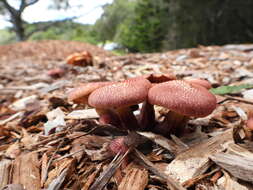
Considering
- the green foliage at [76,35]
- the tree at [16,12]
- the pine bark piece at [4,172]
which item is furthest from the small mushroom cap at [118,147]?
the green foliage at [76,35]

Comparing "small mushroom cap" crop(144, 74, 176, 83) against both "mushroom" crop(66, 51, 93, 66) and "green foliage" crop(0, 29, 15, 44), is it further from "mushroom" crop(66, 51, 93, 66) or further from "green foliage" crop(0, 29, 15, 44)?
"green foliage" crop(0, 29, 15, 44)

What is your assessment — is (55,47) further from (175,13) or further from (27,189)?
(27,189)

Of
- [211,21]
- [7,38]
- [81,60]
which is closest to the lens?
[81,60]

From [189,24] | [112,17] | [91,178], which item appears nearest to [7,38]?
[112,17]

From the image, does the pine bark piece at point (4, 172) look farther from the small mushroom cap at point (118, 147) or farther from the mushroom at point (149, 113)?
the mushroom at point (149, 113)

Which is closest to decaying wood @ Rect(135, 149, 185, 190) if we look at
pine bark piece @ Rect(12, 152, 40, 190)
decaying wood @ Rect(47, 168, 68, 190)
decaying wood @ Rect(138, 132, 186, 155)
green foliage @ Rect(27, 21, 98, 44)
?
decaying wood @ Rect(138, 132, 186, 155)

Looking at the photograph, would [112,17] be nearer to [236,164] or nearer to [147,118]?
[147,118]
